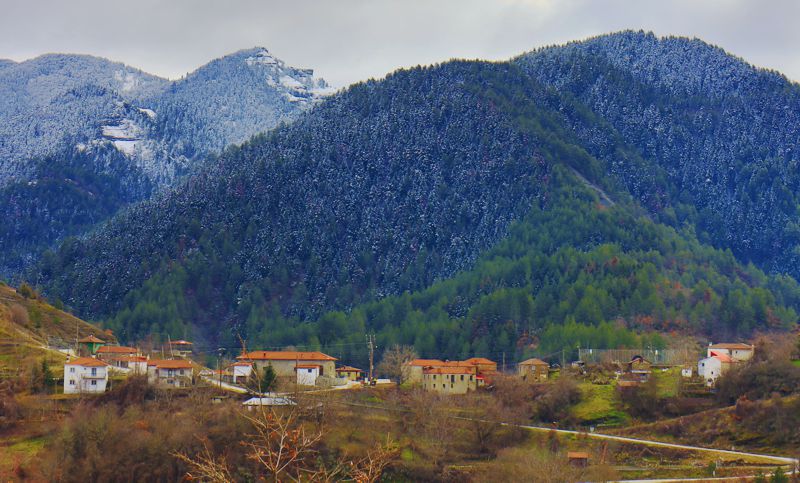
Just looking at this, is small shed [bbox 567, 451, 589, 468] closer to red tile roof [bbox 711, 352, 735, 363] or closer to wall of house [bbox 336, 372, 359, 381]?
red tile roof [bbox 711, 352, 735, 363]

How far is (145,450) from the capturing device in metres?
110

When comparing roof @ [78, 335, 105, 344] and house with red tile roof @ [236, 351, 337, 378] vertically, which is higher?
roof @ [78, 335, 105, 344]

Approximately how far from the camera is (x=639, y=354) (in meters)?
160

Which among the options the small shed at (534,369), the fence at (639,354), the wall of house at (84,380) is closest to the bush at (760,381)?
the fence at (639,354)

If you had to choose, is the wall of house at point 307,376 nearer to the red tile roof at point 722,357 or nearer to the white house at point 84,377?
the white house at point 84,377

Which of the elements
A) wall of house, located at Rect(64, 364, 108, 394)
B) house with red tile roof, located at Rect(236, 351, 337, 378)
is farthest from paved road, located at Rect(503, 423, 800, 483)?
wall of house, located at Rect(64, 364, 108, 394)

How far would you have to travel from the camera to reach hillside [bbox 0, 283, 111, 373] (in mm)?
134250

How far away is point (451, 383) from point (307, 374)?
1632cm

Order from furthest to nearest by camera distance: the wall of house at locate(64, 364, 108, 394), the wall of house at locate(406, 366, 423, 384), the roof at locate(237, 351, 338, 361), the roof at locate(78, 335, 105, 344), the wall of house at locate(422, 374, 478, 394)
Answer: the roof at locate(78, 335, 105, 344) → the wall of house at locate(406, 366, 423, 384) → the roof at locate(237, 351, 338, 361) → the wall of house at locate(422, 374, 478, 394) → the wall of house at locate(64, 364, 108, 394)

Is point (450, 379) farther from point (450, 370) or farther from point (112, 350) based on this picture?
point (112, 350)

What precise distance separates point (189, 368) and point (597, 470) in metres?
55.2

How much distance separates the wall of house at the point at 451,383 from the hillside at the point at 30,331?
4091 cm

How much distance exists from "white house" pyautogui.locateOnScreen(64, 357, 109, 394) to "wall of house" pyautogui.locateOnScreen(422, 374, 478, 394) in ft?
Result: 118

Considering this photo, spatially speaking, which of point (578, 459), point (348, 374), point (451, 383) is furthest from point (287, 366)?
point (578, 459)
